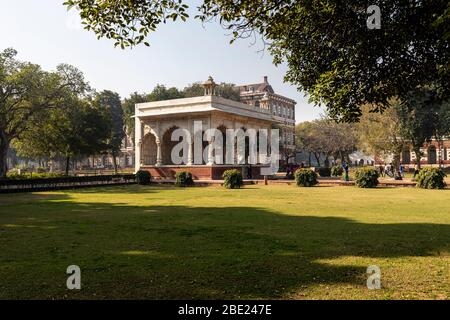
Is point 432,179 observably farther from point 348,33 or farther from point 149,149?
point 149,149

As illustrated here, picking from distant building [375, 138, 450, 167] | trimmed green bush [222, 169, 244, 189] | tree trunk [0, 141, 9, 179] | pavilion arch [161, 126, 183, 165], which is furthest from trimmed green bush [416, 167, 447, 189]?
distant building [375, 138, 450, 167]

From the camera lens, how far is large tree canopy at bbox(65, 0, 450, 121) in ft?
24.8

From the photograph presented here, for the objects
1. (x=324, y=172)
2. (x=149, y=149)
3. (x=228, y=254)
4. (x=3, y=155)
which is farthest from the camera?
(x=149, y=149)

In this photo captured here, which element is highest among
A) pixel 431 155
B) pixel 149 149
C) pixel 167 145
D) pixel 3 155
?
pixel 167 145

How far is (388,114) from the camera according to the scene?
43094 millimetres

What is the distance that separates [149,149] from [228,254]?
3435 centimetres

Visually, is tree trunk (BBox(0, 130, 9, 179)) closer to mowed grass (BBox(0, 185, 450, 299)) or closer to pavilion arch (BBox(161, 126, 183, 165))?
pavilion arch (BBox(161, 126, 183, 165))

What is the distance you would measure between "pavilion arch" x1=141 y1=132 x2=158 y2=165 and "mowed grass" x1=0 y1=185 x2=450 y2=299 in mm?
27094

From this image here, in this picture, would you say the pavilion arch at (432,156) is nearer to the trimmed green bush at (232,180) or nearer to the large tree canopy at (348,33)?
the trimmed green bush at (232,180)

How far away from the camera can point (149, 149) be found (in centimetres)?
3994

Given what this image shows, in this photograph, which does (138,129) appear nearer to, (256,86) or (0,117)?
(0,117)

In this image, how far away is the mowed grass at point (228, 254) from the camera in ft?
16.0

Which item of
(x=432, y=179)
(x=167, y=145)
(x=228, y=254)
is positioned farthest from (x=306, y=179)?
(x=228, y=254)
